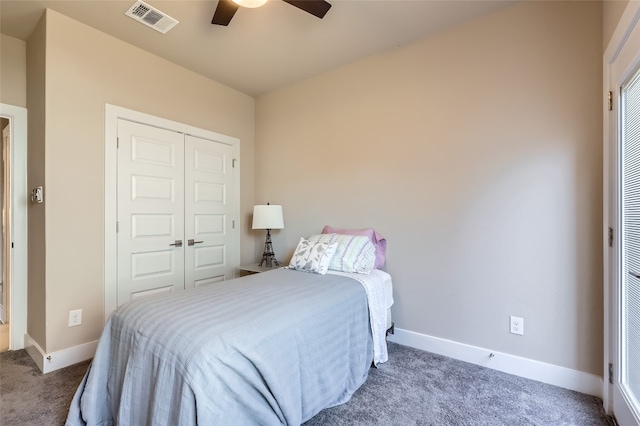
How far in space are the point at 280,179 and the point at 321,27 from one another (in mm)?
1690

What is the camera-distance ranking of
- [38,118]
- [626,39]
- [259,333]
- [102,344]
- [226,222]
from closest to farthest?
1. [259,333]
2. [626,39]
3. [102,344]
4. [38,118]
5. [226,222]

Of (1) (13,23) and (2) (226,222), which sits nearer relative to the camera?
(1) (13,23)

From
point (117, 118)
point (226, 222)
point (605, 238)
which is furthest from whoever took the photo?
point (226, 222)

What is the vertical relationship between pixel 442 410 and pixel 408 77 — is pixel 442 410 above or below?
below

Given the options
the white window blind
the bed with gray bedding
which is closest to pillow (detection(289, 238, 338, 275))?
the bed with gray bedding

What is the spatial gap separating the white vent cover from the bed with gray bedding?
2.13 meters

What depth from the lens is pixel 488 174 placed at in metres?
2.23

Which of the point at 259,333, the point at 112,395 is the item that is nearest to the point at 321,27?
the point at 259,333

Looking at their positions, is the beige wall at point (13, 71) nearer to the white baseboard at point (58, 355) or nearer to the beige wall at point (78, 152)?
the beige wall at point (78, 152)

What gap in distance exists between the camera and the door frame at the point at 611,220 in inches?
62.3

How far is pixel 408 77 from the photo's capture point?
2625mm

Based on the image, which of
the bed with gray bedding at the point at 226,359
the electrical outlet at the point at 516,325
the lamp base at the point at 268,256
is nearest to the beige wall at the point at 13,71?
the bed with gray bedding at the point at 226,359

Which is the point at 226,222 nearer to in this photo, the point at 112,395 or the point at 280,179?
the point at 280,179

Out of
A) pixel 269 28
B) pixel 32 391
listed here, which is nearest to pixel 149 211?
pixel 32 391
